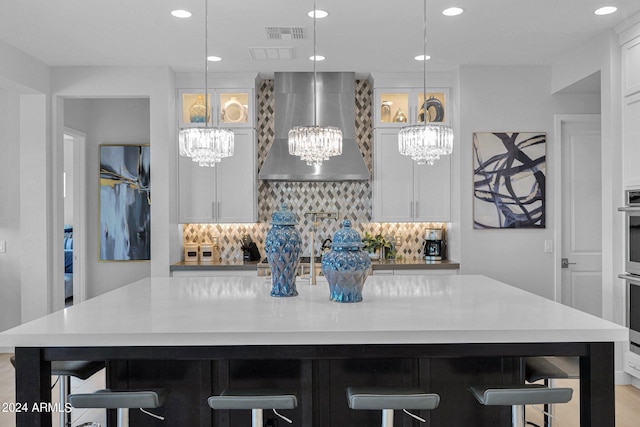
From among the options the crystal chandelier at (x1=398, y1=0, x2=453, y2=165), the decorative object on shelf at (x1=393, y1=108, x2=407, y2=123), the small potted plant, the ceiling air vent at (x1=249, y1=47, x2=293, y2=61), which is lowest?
the small potted plant

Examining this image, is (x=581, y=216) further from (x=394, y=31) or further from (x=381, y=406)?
(x=381, y=406)

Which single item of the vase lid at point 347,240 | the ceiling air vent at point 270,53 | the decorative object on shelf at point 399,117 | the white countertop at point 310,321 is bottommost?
the white countertop at point 310,321

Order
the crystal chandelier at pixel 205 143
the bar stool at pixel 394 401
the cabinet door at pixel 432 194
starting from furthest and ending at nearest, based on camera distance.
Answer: the cabinet door at pixel 432 194, the crystal chandelier at pixel 205 143, the bar stool at pixel 394 401

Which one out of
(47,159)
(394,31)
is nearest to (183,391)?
(394,31)

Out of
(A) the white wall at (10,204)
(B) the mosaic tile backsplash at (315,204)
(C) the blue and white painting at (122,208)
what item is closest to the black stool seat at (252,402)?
(B) the mosaic tile backsplash at (315,204)

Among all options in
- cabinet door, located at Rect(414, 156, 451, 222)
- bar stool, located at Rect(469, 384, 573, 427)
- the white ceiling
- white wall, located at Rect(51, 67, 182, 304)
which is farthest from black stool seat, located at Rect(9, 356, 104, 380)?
cabinet door, located at Rect(414, 156, 451, 222)

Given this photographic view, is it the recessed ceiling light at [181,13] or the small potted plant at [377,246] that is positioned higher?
the recessed ceiling light at [181,13]

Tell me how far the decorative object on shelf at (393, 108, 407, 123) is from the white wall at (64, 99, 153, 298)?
3001 millimetres

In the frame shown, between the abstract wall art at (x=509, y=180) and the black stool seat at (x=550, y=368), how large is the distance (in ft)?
8.78

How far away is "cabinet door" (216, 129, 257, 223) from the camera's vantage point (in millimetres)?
5273

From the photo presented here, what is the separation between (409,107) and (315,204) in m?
1.42

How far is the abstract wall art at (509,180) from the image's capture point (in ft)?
16.6

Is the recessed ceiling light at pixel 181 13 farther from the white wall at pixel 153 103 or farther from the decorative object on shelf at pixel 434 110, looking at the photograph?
the decorative object on shelf at pixel 434 110

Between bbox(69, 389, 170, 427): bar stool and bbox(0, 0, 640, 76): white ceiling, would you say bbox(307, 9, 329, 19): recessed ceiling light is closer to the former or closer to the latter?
bbox(0, 0, 640, 76): white ceiling
